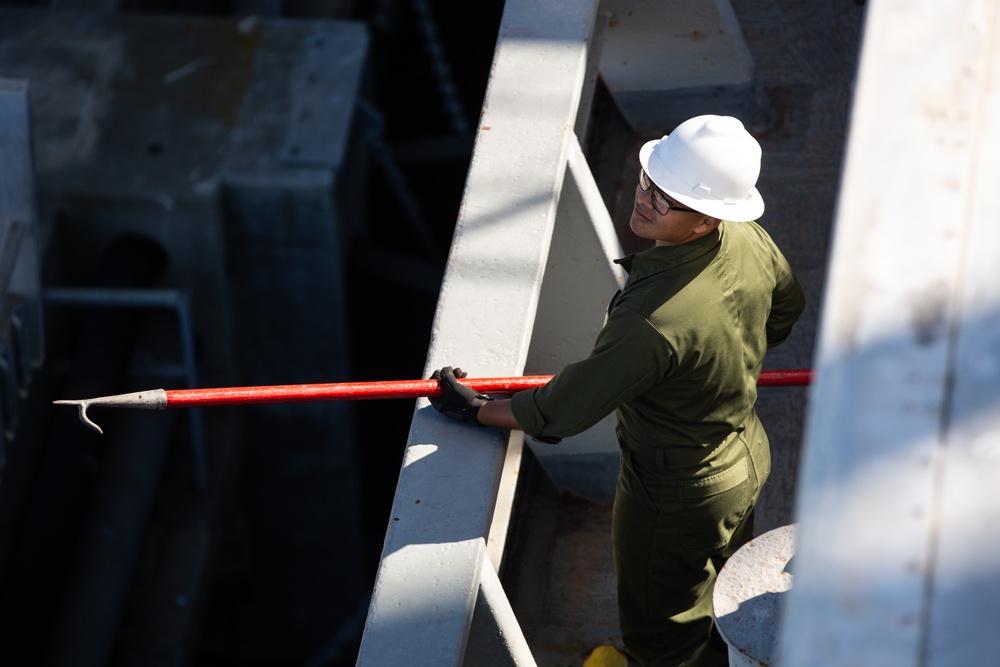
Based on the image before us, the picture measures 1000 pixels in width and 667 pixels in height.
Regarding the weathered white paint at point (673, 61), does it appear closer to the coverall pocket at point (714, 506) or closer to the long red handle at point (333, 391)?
the long red handle at point (333, 391)

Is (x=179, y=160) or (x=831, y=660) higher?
(x=831, y=660)

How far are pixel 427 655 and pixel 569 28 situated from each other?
1.91 m

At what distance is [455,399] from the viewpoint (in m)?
2.74

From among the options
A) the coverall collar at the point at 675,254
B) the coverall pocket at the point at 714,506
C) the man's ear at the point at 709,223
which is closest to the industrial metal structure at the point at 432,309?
the coverall pocket at the point at 714,506

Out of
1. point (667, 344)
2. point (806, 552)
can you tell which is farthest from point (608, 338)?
point (806, 552)

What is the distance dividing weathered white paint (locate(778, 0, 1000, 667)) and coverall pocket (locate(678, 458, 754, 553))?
124 centimetres

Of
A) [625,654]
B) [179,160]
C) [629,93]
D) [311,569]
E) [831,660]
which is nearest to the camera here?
[831,660]

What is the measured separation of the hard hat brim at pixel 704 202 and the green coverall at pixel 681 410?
0.28ft

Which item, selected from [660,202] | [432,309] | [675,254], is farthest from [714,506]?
[432,309]

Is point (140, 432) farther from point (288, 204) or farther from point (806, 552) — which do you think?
point (806, 552)

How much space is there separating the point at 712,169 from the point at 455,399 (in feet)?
2.70

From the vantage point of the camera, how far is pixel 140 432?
6.52 metres

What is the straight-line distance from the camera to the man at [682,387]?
240 centimetres

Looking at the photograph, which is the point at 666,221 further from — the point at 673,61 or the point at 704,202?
the point at 673,61
